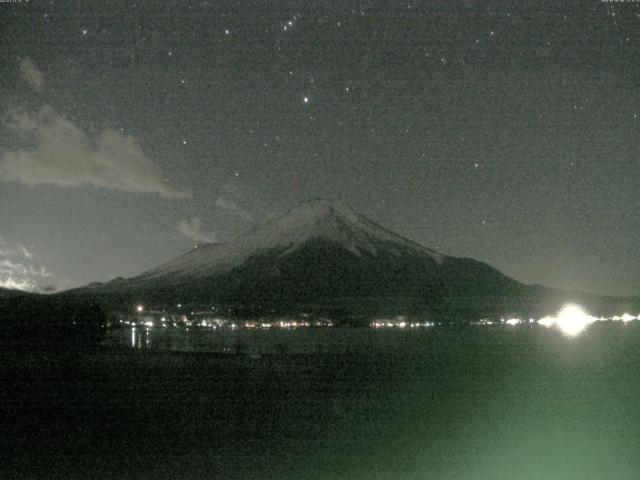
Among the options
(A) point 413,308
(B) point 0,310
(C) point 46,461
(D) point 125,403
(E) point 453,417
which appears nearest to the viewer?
(C) point 46,461

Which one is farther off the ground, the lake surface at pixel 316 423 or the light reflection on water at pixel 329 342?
the light reflection on water at pixel 329 342

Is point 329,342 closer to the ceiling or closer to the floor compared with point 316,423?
closer to the ceiling

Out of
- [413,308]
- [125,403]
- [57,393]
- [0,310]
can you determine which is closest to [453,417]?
[125,403]

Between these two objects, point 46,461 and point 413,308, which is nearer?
point 46,461

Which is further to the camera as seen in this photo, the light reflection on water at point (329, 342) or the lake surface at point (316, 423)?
the light reflection on water at point (329, 342)

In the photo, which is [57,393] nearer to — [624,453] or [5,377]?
[5,377]

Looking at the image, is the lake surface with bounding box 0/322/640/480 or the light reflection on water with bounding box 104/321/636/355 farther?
the light reflection on water with bounding box 104/321/636/355

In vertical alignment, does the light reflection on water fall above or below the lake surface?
above

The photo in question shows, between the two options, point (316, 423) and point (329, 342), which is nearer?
point (316, 423)
